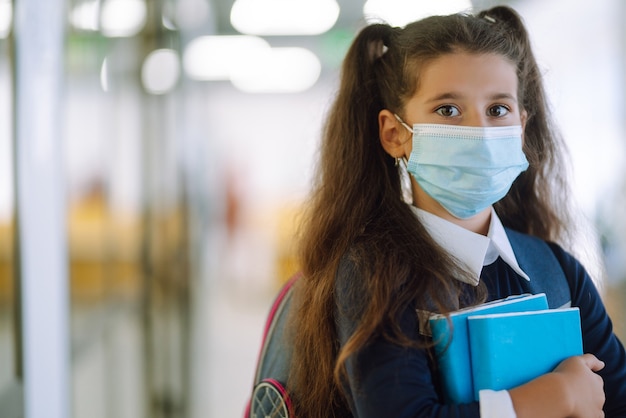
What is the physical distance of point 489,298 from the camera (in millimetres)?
1087

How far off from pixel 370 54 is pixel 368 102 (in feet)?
0.31

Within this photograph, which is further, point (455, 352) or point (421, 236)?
point (421, 236)

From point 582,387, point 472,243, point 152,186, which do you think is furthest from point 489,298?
point 152,186

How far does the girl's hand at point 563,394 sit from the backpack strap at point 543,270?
0.52 ft

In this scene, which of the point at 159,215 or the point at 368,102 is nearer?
the point at 368,102

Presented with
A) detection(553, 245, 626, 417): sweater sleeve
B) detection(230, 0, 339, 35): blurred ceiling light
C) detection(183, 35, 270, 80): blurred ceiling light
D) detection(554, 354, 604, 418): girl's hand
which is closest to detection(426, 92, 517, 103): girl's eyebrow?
detection(553, 245, 626, 417): sweater sleeve

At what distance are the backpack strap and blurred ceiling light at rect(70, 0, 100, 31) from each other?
146 centimetres

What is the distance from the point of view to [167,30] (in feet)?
13.3

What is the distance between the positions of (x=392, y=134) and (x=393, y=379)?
47 cm

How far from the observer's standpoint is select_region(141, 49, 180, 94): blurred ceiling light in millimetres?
3602

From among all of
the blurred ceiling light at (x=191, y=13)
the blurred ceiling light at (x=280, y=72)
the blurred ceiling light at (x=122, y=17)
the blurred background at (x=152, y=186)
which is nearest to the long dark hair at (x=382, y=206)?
the blurred background at (x=152, y=186)

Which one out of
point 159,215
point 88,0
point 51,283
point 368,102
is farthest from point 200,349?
point 368,102

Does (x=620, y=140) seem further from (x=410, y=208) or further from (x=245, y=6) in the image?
(x=410, y=208)

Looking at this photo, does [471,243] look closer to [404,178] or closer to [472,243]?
[472,243]
